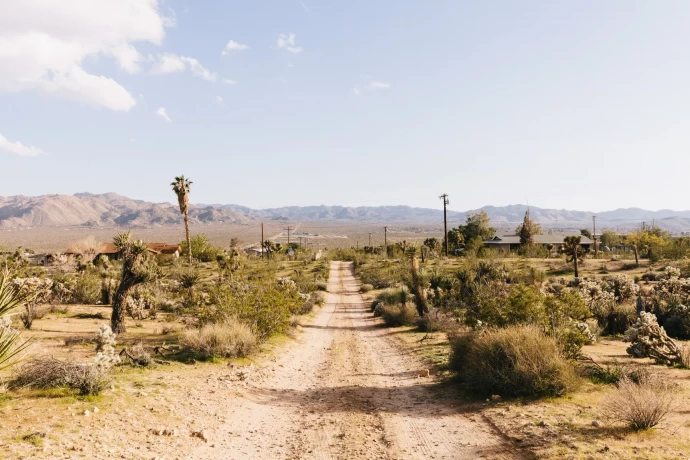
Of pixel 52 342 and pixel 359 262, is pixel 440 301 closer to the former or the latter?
pixel 52 342

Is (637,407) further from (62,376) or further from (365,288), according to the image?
(365,288)

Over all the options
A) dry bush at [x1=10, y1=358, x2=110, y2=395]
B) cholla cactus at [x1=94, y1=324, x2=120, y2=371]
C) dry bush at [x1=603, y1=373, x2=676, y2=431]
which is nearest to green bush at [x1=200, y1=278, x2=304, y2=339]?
cholla cactus at [x1=94, y1=324, x2=120, y2=371]

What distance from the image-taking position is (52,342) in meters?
16.2

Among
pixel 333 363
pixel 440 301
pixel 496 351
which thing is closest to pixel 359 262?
pixel 440 301

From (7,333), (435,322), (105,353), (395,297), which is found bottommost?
(395,297)

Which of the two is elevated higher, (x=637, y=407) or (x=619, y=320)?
(x=637, y=407)

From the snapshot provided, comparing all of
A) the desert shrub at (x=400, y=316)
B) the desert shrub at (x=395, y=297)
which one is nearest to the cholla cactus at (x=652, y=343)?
the desert shrub at (x=400, y=316)

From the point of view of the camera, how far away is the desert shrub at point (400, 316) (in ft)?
84.2

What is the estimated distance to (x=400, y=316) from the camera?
85.0 ft

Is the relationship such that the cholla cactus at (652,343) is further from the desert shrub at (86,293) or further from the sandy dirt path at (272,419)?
the desert shrub at (86,293)

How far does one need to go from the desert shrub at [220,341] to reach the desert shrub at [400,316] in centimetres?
1211

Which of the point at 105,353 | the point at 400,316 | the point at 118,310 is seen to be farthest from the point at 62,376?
the point at 400,316

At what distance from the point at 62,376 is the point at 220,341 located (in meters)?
5.41

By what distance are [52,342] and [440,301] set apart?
21064 millimetres
